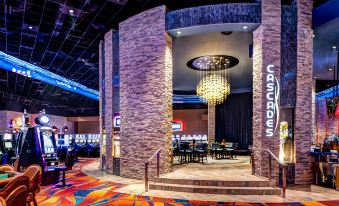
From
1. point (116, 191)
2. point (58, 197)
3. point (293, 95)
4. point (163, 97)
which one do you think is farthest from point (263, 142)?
point (58, 197)

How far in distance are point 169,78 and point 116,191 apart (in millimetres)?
3369

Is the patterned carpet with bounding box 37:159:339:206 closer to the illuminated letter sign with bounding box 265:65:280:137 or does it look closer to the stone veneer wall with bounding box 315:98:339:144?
the illuminated letter sign with bounding box 265:65:280:137

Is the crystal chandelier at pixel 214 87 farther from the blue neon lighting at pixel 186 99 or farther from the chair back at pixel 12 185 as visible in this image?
the chair back at pixel 12 185

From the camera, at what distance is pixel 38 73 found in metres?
12.3

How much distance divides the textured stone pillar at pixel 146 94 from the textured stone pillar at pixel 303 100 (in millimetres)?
3399

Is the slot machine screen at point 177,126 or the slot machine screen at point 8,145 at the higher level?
the slot machine screen at point 177,126

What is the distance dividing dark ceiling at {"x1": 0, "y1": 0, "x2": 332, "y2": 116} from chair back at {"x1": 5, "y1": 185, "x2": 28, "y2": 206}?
16.9 ft

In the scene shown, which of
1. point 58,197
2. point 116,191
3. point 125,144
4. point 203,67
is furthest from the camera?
point 203,67

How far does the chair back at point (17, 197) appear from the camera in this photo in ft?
9.24

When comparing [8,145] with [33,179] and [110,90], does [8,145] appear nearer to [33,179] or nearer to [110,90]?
[110,90]

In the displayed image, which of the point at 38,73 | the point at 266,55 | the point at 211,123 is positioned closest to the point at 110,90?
the point at 266,55

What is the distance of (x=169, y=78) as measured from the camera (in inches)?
304

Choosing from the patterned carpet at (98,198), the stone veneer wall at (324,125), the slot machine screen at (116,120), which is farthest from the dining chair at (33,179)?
the stone veneer wall at (324,125)

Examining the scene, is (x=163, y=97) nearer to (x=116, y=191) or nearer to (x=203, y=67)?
(x=116, y=191)
